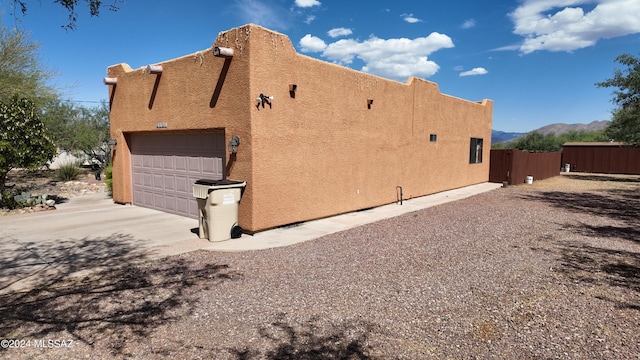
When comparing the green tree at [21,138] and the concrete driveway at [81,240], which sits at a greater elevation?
the green tree at [21,138]

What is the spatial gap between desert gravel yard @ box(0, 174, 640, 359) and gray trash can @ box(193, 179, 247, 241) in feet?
3.29

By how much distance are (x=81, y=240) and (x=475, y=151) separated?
17252mm

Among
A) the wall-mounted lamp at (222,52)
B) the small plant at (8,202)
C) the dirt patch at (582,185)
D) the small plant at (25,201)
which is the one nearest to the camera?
the wall-mounted lamp at (222,52)

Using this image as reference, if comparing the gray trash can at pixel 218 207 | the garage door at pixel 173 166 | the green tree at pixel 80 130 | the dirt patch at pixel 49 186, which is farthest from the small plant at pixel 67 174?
the gray trash can at pixel 218 207

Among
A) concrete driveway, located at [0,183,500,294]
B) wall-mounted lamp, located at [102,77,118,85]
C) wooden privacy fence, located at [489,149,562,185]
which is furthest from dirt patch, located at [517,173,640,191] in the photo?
wall-mounted lamp, located at [102,77,118,85]

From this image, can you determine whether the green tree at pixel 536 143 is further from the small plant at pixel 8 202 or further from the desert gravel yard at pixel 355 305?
the small plant at pixel 8 202

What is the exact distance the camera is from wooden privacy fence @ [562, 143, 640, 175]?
2798 centimetres

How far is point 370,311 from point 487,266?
262 cm

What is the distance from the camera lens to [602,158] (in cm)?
2905

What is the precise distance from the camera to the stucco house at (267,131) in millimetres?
8086

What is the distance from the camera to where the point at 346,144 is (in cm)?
1045

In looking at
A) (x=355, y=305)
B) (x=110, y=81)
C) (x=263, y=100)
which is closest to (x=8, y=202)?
(x=110, y=81)

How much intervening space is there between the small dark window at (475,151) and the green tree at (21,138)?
1737cm

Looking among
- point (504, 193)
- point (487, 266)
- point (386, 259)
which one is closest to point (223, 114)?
point (386, 259)
